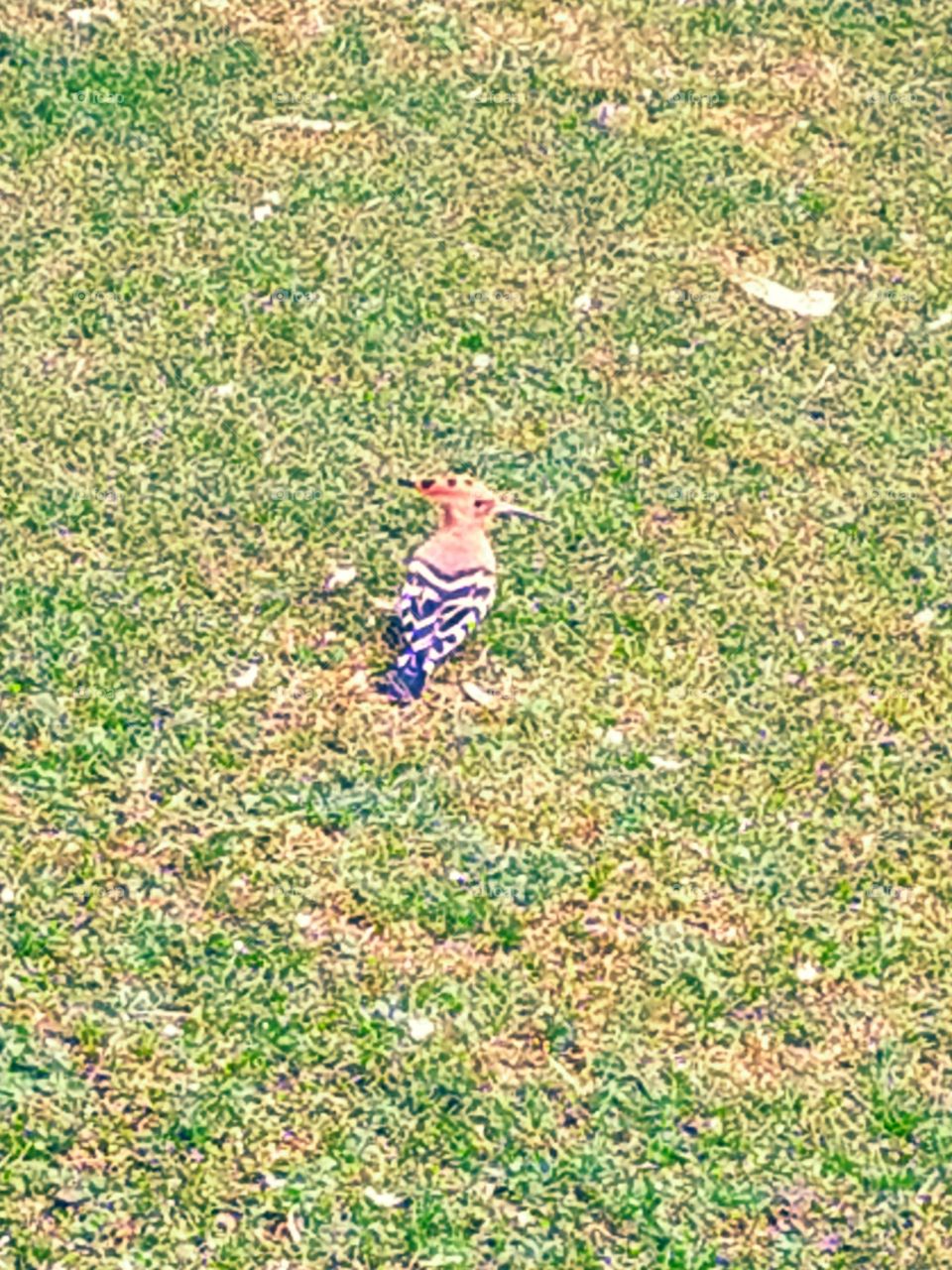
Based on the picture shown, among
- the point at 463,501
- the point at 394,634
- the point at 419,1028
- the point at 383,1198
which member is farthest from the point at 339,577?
the point at 383,1198

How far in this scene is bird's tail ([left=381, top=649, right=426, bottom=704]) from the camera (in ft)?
24.3

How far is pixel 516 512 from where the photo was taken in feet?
26.5

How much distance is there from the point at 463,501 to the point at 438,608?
26.3 inches

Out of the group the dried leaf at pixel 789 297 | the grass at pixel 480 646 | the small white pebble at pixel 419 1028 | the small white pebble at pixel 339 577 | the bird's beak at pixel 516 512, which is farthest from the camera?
the dried leaf at pixel 789 297

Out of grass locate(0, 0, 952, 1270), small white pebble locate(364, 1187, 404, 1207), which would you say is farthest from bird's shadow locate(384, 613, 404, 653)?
small white pebble locate(364, 1187, 404, 1207)

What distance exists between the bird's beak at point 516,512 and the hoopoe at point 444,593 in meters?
0.05

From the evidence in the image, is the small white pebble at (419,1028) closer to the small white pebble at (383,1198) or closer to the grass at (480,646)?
the grass at (480,646)

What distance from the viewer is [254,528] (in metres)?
8.10

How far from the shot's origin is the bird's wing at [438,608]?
7.39 meters

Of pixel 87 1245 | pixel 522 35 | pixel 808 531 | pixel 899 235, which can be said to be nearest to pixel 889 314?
pixel 899 235

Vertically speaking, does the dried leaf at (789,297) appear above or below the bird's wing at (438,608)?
above

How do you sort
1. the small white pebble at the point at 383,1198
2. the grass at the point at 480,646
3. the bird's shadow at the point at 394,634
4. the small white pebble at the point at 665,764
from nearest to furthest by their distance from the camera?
the small white pebble at the point at 383,1198 < the grass at the point at 480,646 < the small white pebble at the point at 665,764 < the bird's shadow at the point at 394,634

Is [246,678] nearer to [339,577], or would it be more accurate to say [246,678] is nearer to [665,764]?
[339,577]

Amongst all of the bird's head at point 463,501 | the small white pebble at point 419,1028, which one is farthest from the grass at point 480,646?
the bird's head at point 463,501
